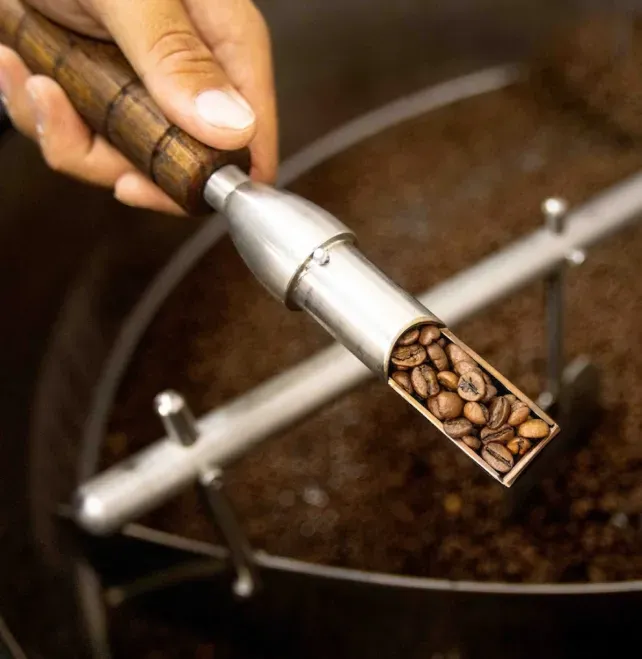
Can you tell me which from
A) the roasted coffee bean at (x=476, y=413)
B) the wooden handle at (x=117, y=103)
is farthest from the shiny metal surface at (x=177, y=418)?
the roasted coffee bean at (x=476, y=413)

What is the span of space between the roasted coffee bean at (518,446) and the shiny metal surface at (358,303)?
6 centimetres

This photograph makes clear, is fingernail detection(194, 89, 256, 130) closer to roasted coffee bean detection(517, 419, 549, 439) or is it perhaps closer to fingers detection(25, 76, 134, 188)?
fingers detection(25, 76, 134, 188)

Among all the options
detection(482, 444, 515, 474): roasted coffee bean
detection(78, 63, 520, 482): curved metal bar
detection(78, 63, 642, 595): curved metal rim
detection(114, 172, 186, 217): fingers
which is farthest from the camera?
detection(78, 63, 520, 482): curved metal bar

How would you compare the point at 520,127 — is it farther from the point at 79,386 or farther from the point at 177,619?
the point at 177,619

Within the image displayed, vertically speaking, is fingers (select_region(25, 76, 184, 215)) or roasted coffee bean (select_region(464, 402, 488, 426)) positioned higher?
fingers (select_region(25, 76, 184, 215))

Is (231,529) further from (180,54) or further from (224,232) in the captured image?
(224,232)

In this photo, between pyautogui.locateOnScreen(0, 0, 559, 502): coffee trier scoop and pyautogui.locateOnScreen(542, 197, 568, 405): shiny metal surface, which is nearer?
pyautogui.locateOnScreen(0, 0, 559, 502): coffee trier scoop

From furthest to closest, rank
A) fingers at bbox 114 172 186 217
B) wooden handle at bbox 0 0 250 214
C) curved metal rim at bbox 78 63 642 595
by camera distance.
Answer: fingers at bbox 114 172 186 217
curved metal rim at bbox 78 63 642 595
wooden handle at bbox 0 0 250 214

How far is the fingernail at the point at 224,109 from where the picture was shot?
0.45 metres

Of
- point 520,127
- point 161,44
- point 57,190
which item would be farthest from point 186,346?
point 520,127

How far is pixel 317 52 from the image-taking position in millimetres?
1151

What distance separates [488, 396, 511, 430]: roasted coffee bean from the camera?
1.02ft

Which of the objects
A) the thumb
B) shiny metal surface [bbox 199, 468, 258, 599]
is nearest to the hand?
the thumb

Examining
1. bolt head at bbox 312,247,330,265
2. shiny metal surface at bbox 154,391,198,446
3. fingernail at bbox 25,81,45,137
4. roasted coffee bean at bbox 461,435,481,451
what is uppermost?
fingernail at bbox 25,81,45,137
